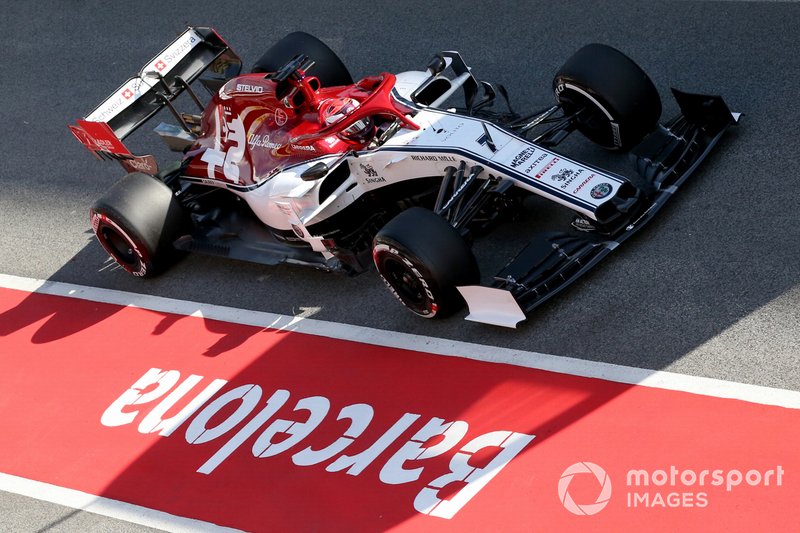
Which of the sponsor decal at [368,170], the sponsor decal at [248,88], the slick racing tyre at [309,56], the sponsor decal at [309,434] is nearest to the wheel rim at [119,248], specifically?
the sponsor decal at [309,434]

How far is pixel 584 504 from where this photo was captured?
532 centimetres

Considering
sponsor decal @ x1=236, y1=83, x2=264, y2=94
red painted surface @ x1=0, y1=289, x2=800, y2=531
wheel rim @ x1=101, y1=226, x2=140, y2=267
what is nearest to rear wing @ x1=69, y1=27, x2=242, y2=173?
wheel rim @ x1=101, y1=226, x2=140, y2=267

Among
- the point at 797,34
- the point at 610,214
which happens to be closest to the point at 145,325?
the point at 610,214

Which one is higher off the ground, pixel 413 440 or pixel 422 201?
pixel 422 201

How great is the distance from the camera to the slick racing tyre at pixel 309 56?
8641 millimetres

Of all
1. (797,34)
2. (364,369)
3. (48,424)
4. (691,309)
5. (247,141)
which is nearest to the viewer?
(691,309)

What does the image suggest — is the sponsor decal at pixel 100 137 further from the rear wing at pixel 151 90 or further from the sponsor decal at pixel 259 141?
the sponsor decal at pixel 259 141

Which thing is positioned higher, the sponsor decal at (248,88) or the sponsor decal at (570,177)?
the sponsor decal at (248,88)

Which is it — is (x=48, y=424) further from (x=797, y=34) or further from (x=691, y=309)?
(x=797, y=34)

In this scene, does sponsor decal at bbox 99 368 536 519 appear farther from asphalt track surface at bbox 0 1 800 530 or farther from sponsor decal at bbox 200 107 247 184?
sponsor decal at bbox 200 107 247 184

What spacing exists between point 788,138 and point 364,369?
11.5ft

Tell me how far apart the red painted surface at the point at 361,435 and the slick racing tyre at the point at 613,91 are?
2144 mm

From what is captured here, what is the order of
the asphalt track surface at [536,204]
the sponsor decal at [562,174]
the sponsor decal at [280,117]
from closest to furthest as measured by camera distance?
the asphalt track surface at [536,204]
the sponsor decal at [562,174]
the sponsor decal at [280,117]

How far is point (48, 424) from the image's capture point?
725 cm
